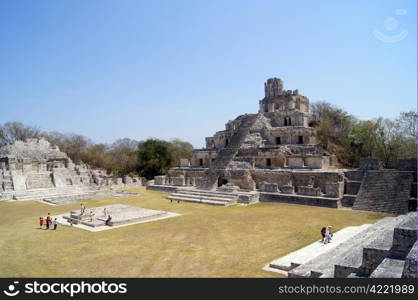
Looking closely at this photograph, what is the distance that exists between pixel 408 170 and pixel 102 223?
658 inches

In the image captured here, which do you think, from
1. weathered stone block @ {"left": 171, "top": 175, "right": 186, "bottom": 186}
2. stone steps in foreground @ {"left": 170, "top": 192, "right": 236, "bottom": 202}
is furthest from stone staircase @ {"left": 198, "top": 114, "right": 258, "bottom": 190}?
weathered stone block @ {"left": 171, "top": 175, "right": 186, "bottom": 186}

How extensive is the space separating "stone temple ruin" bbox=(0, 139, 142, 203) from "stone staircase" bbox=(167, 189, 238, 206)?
7.60 meters

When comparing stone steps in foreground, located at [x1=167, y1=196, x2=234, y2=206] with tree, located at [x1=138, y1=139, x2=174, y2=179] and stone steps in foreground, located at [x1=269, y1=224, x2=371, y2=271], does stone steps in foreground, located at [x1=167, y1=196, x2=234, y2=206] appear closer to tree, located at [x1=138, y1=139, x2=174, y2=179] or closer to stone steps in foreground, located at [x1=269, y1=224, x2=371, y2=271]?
stone steps in foreground, located at [x1=269, y1=224, x2=371, y2=271]

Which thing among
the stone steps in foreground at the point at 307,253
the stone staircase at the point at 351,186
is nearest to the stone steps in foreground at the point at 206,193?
the stone staircase at the point at 351,186

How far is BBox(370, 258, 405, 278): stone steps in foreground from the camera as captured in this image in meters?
5.04

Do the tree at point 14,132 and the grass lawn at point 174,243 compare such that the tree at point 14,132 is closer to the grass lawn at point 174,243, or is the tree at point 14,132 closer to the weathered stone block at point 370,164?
the grass lawn at point 174,243

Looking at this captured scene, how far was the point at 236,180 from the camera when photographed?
23.0m

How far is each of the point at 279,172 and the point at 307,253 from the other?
12.4m

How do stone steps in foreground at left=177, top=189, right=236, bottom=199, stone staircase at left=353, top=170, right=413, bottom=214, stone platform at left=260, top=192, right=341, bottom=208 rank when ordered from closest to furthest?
1. stone staircase at left=353, top=170, right=413, bottom=214
2. stone platform at left=260, top=192, right=341, bottom=208
3. stone steps in foreground at left=177, top=189, right=236, bottom=199

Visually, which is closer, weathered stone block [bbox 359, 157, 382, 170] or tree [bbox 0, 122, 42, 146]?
weathered stone block [bbox 359, 157, 382, 170]

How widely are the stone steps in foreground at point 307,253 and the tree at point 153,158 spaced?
2509 centimetres

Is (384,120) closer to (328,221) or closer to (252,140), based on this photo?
(252,140)

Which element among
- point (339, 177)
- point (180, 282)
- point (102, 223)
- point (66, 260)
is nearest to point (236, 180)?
point (339, 177)

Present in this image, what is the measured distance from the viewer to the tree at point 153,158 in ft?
113
